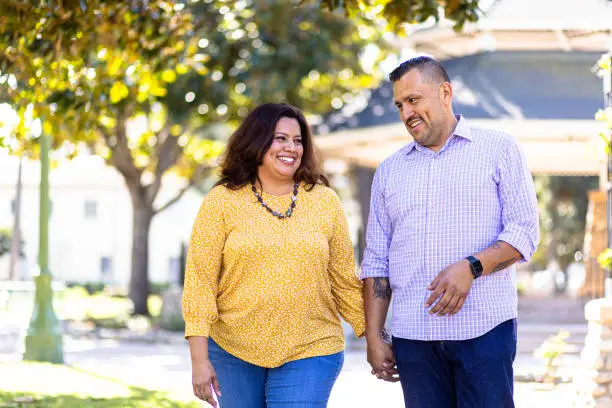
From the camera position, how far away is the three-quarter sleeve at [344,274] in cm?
439

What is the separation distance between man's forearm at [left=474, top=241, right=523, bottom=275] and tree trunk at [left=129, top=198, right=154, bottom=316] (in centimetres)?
1914

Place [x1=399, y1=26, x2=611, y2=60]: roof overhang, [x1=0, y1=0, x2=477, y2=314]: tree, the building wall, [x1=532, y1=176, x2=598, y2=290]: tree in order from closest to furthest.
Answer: [x1=0, y1=0, x2=477, y2=314]: tree, [x1=399, y1=26, x2=611, y2=60]: roof overhang, [x1=532, y1=176, x2=598, y2=290]: tree, the building wall

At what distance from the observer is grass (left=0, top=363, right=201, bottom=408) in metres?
8.46

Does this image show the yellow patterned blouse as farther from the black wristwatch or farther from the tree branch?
the tree branch

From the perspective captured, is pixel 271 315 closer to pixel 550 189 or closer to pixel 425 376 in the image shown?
pixel 425 376

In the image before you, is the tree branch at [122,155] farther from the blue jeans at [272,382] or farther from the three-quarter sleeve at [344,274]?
the blue jeans at [272,382]

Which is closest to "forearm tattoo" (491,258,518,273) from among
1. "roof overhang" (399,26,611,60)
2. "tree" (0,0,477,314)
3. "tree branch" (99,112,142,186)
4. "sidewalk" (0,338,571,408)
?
"tree" (0,0,477,314)

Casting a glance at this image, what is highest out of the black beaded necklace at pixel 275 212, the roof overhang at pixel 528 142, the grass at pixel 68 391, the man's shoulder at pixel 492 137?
the roof overhang at pixel 528 142

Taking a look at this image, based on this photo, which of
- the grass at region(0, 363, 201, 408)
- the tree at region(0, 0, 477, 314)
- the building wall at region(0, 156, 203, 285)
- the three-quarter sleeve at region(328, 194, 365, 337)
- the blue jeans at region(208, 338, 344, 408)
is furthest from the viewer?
the building wall at region(0, 156, 203, 285)

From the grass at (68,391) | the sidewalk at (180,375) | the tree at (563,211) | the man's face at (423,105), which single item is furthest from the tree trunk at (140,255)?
the man's face at (423,105)

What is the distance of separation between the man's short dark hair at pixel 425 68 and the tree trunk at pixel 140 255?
18.8 meters

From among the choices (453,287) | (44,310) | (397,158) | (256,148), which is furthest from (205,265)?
(44,310)

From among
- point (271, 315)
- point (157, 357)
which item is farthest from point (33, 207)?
point (271, 315)

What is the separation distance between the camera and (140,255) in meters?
22.7
